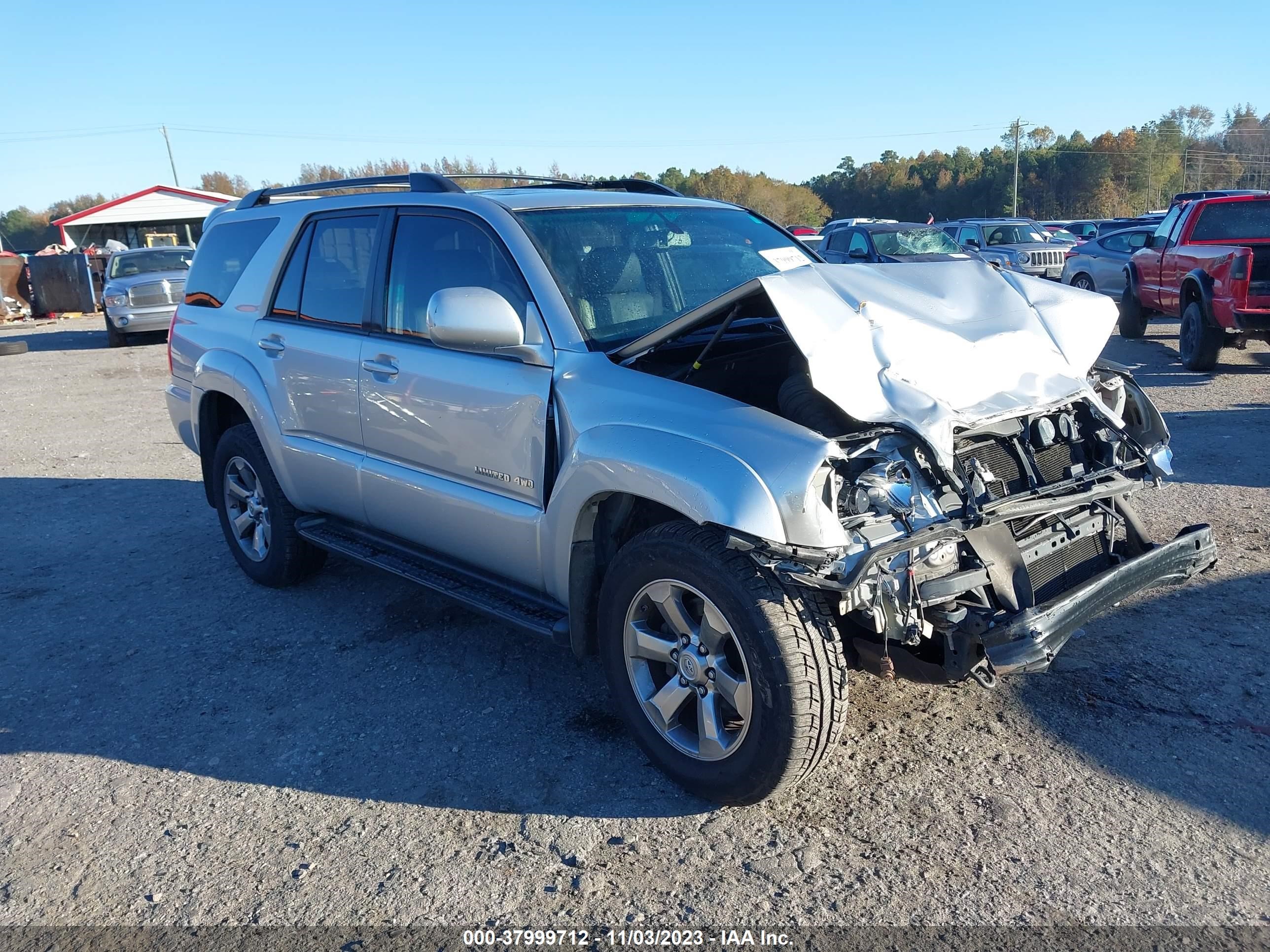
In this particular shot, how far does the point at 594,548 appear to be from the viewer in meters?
3.49

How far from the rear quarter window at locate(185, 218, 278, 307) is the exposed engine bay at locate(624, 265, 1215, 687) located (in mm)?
2819

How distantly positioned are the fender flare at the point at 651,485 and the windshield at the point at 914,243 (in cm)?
1398

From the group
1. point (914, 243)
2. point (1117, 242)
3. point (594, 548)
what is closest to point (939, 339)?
point (594, 548)

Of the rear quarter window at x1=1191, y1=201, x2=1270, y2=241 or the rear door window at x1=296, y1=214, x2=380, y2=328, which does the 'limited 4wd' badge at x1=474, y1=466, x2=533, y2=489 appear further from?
the rear quarter window at x1=1191, y1=201, x2=1270, y2=241

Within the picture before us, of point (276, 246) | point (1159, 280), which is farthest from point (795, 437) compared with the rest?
point (1159, 280)

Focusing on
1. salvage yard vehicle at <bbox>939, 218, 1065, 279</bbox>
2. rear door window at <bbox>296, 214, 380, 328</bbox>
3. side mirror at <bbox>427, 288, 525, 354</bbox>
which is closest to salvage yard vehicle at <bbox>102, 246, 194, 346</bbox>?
rear door window at <bbox>296, 214, 380, 328</bbox>

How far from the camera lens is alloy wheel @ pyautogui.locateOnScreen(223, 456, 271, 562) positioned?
5.27 metres

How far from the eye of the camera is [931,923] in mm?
2584

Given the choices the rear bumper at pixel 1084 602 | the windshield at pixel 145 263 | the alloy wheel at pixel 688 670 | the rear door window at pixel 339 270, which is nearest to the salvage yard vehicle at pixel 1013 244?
the windshield at pixel 145 263

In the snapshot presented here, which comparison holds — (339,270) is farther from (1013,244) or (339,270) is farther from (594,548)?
(1013,244)

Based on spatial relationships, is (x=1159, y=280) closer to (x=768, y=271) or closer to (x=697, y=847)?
(x=768, y=271)

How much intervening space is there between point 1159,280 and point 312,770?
37.8 feet

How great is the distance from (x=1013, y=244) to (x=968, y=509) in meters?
19.4

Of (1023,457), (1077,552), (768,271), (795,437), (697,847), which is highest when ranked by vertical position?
(768,271)
